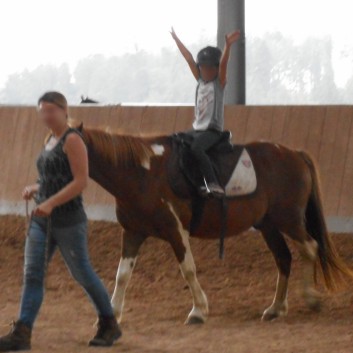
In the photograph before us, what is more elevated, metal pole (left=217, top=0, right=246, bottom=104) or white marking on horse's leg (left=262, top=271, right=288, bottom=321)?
metal pole (left=217, top=0, right=246, bottom=104)

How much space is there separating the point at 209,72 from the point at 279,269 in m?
1.90

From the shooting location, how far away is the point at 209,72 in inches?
354

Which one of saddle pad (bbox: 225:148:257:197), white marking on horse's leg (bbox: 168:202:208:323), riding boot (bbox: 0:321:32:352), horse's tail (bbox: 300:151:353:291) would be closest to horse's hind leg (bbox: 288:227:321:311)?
horse's tail (bbox: 300:151:353:291)

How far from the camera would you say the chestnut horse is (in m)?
8.70

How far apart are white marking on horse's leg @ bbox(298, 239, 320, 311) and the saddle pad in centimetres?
70

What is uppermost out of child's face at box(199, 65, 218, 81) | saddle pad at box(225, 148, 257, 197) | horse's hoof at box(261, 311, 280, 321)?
child's face at box(199, 65, 218, 81)

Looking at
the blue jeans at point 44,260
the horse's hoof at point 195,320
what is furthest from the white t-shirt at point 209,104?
the blue jeans at point 44,260

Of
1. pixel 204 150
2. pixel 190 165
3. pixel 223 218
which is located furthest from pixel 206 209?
pixel 204 150

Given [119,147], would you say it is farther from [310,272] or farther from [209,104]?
[310,272]

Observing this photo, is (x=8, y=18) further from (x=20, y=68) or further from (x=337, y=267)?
(x=337, y=267)

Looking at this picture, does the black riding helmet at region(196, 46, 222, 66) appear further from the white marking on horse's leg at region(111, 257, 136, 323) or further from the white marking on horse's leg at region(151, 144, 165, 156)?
the white marking on horse's leg at region(111, 257, 136, 323)

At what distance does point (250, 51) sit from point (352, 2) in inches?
62.9

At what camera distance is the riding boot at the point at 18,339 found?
23.9 ft

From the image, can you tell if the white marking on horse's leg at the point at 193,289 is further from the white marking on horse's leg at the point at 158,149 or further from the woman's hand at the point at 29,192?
the woman's hand at the point at 29,192
